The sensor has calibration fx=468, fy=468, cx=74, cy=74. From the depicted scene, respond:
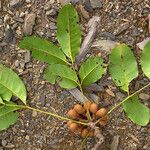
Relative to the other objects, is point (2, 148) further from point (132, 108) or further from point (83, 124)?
point (132, 108)

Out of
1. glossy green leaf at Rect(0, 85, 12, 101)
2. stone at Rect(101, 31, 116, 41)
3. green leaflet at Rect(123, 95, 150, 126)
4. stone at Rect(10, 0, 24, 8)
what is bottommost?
green leaflet at Rect(123, 95, 150, 126)

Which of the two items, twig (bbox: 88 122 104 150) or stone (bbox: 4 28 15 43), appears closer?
twig (bbox: 88 122 104 150)

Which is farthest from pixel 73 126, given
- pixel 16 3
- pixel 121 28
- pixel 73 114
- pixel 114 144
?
pixel 16 3

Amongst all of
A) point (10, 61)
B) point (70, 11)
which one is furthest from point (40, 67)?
point (70, 11)

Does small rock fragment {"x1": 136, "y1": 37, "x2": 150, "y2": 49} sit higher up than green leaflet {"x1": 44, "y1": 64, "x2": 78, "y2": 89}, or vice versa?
small rock fragment {"x1": 136, "y1": 37, "x2": 150, "y2": 49}

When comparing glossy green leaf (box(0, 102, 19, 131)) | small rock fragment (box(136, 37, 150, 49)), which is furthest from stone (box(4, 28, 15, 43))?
small rock fragment (box(136, 37, 150, 49))

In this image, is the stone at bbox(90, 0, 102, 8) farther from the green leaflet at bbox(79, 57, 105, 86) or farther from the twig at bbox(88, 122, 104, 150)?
the twig at bbox(88, 122, 104, 150)
